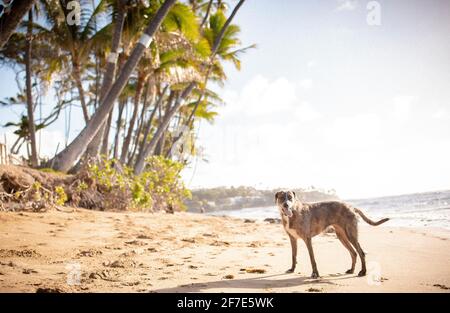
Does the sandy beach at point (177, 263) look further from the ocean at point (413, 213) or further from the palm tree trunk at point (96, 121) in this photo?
the ocean at point (413, 213)

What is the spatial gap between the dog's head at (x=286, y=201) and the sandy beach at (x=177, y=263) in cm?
86

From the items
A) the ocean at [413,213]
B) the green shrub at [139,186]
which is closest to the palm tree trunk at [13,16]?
the green shrub at [139,186]

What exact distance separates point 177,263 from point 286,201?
6.21ft

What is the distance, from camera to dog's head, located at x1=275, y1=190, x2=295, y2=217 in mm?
3915

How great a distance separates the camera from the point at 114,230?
680 cm

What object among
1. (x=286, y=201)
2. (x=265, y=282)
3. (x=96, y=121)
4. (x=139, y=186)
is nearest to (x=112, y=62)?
(x=96, y=121)

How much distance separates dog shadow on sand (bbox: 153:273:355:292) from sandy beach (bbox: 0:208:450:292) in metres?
0.01

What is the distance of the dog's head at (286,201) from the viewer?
3915 mm

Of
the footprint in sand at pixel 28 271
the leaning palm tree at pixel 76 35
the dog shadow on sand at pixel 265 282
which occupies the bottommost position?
the dog shadow on sand at pixel 265 282

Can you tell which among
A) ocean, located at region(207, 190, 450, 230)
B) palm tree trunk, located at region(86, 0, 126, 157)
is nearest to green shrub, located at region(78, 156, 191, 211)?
palm tree trunk, located at region(86, 0, 126, 157)

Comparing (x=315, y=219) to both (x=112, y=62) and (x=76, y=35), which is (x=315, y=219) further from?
(x=76, y=35)
